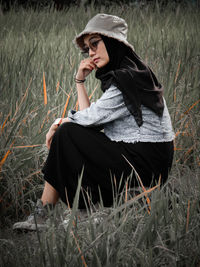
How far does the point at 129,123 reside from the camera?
177 centimetres

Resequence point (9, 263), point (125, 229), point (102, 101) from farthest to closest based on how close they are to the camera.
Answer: point (102, 101) < point (125, 229) < point (9, 263)

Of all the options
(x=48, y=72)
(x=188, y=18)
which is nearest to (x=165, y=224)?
(x=48, y=72)

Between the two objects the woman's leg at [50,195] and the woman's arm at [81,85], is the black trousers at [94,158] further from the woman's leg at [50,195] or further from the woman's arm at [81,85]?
the woman's arm at [81,85]

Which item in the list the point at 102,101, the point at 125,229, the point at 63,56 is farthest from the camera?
the point at 63,56

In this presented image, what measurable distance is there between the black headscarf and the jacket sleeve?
33mm

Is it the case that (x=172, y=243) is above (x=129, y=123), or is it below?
below

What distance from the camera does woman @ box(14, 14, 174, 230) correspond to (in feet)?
5.65

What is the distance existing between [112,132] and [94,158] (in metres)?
0.16

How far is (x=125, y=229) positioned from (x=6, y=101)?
1178 mm

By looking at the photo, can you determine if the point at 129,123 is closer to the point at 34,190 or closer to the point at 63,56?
the point at 34,190

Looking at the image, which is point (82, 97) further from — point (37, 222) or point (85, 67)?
point (37, 222)

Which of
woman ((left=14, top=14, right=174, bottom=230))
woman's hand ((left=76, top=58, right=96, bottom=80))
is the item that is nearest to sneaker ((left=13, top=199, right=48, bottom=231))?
woman ((left=14, top=14, right=174, bottom=230))

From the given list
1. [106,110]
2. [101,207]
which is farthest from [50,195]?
[106,110]

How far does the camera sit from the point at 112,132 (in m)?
1.81
